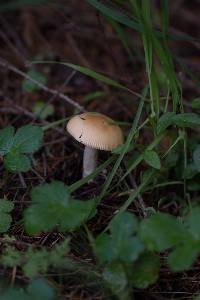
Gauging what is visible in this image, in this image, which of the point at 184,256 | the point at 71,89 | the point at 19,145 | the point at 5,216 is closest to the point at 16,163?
the point at 19,145

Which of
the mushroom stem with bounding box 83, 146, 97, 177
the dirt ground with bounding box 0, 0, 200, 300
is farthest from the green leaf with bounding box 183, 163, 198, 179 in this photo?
the mushroom stem with bounding box 83, 146, 97, 177

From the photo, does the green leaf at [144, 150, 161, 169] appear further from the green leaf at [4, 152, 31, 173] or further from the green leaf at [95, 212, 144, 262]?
the green leaf at [4, 152, 31, 173]

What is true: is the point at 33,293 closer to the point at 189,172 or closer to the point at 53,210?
the point at 53,210

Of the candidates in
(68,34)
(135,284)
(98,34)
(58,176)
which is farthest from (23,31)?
(135,284)

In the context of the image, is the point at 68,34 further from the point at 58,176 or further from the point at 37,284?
the point at 37,284

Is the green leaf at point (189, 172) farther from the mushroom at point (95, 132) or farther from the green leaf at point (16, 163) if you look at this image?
the green leaf at point (16, 163)

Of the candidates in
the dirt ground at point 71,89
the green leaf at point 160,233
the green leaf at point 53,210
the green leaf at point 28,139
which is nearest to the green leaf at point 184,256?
the green leaf at point 160,233
